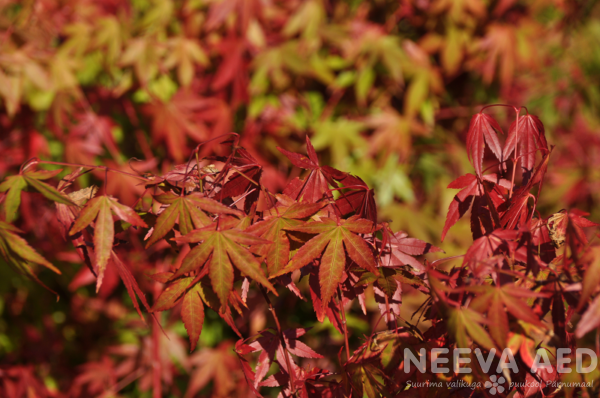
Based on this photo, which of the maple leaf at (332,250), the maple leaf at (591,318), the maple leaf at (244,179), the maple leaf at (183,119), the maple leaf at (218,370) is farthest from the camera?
the maple leaf at (218,370)

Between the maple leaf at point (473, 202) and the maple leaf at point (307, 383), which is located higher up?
the maple leaf at point (473, 202)

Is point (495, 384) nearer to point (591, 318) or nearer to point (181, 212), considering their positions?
point (591, 318)

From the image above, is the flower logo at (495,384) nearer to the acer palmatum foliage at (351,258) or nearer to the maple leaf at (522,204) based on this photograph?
the acer palmatum foliage at (351,258)

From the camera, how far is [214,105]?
208cm

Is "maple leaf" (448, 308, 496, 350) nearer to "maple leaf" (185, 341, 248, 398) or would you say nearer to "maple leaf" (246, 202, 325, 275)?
"maple leaf" (246, 202, 325, 275)

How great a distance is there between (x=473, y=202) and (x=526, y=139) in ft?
0.62

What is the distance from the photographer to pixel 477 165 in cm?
89

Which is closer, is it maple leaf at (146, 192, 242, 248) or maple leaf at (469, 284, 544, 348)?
maple leaf at (469, 284, 544, 348)

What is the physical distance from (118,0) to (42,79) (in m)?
0.69

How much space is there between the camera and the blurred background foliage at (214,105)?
201 cm

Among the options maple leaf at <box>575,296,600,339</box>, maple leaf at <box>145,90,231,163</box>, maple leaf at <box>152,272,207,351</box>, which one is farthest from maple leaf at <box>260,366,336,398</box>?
maple leaf at <box>145,90,231,163</box>

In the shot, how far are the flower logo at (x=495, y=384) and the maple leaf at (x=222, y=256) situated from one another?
0.47 meters

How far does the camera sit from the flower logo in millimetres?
826

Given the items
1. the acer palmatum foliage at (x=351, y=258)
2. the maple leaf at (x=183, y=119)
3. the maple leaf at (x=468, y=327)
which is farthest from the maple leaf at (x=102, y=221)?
the maple leaf at (x=183, y=119)
